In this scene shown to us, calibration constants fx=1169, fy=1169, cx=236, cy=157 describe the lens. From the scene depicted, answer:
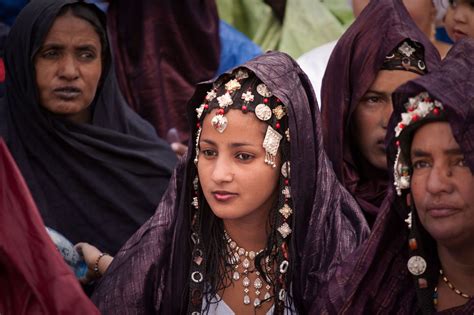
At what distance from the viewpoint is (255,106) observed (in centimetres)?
416

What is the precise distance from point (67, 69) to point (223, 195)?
144cm

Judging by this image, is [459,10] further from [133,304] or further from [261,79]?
[133,304]

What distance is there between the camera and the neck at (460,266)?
366 cm

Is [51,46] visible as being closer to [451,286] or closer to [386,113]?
[386,113]

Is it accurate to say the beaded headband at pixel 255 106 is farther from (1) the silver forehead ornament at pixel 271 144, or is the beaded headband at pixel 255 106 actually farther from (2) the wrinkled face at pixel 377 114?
(2) the wrinkled face at pixel 377 114

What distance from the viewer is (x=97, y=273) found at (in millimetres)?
4770

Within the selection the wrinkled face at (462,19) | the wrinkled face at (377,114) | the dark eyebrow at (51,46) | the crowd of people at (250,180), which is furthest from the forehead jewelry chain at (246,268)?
the wrinkled face at (462,19)

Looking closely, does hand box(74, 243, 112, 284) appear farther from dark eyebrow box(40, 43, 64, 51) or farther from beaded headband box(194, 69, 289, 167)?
dark eyebrow box(40, 43, 64, 51)

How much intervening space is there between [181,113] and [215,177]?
2.56m

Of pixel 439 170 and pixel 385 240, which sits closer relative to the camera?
pixel 439 170

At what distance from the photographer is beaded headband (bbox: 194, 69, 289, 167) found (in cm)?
414

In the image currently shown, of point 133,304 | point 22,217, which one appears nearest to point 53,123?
point 133,304

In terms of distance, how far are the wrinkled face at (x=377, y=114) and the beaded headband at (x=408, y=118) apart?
4.02 ft

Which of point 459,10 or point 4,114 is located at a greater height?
point 459,10
